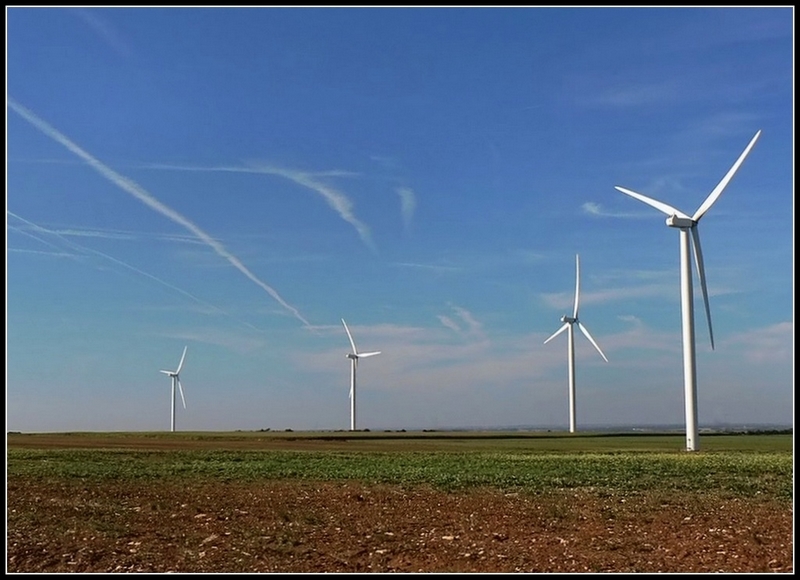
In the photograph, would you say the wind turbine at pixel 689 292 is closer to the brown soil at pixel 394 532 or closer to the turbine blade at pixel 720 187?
the turbine blade at pixel 720 187

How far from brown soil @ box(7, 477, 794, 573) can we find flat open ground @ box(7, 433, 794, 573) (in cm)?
5

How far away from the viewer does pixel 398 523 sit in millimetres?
20016

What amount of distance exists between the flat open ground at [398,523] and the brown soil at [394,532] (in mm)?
46

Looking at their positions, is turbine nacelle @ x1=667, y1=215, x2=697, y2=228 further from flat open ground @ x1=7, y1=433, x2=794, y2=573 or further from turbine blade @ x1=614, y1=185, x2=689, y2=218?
flat open ground @ x1=7, y1=433, x2=794, y2=573

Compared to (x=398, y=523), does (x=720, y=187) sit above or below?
above

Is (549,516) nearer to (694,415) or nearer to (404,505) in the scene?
(404,505)

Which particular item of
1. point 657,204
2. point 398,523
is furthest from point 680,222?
point 398,523

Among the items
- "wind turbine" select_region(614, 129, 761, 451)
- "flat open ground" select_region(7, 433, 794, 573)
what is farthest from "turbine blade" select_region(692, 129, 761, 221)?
"flat open ground" select_region(7, 433, 794, 573)

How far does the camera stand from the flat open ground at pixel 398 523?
1652 centimetres

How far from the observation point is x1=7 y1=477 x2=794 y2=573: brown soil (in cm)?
1638

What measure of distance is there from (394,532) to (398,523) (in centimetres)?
109

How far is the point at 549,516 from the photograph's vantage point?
20.6 m

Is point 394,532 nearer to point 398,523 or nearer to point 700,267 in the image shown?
point 398,523

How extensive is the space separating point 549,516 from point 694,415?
41.8 metres
